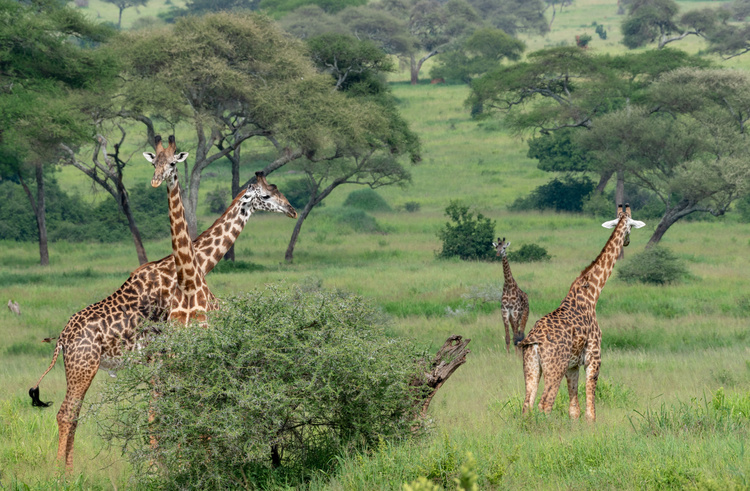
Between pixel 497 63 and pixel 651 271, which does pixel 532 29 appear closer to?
pixel 497 63

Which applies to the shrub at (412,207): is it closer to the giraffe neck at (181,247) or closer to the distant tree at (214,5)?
the giraffe neck at (181,247)

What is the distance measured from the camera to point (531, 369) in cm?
798

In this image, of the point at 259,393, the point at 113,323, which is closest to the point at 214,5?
the point at 113,323

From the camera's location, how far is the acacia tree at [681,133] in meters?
28.7

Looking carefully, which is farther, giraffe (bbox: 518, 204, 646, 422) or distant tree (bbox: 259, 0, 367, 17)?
distant tree (bbox: 259, 0, 367, 17)

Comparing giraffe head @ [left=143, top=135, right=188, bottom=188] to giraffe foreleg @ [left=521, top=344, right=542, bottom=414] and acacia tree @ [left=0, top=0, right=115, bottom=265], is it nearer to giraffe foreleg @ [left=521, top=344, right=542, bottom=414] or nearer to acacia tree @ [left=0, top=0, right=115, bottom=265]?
giraffe foreleg @ [left=521, top=344, right=542, bottom=414]

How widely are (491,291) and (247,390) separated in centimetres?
1428

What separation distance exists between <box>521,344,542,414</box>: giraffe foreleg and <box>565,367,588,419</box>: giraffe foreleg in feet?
2.21

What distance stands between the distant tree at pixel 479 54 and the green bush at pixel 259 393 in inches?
2281

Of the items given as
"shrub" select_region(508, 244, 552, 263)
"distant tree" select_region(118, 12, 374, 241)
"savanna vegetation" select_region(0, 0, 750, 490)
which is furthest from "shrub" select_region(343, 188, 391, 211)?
"shrub" select_region(508, 244, 552, 263)

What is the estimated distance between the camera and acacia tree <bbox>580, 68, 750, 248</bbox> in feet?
94.1

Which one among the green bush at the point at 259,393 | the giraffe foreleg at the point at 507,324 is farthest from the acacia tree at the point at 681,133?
the green bush at the point at 259,393

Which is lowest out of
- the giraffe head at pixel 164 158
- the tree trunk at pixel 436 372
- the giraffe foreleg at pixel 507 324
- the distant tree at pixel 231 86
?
the giraffe foreleg at pixel 507 324

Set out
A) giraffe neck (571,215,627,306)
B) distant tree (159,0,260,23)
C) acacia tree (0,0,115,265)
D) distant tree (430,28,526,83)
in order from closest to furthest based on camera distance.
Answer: giraffe neck (571,215,627,306)
acacia tree (0,0,115,265)
distant tree (430,28,526,83)
distant tree (159,0,260,23)
